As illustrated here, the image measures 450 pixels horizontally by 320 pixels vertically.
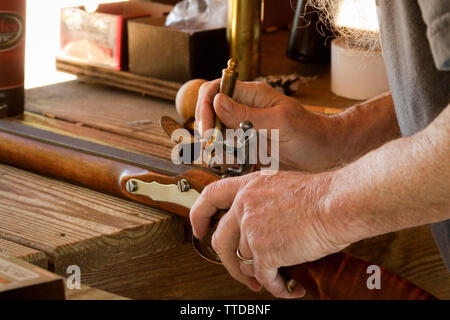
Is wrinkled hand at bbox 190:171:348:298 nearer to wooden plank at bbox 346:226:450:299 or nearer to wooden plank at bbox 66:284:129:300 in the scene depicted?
wooden plank at bbox 66:284:129:300

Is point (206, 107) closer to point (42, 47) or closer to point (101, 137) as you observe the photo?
point (101, 137)

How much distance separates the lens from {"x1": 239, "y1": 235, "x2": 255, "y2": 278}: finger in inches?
38.3

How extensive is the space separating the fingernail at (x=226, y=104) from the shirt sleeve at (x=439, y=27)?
0.44 m

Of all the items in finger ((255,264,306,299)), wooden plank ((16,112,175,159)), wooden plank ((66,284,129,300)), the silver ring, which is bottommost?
finger ((255,264,306,299))

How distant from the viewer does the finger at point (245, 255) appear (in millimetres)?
972

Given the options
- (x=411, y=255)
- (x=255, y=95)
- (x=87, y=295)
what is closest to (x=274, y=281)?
(x=87, y=295)

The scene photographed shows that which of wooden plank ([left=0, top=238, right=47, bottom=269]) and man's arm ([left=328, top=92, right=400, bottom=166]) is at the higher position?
man's arm ([left=328, top=92, right=400, bottom=166])

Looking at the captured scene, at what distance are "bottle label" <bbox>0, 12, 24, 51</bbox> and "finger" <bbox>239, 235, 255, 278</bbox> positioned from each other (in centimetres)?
77

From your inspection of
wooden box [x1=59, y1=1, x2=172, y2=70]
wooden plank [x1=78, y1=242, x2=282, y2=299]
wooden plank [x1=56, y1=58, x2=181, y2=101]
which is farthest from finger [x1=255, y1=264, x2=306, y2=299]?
wooden box [x1=59, y1=1, x2=172, y2=70]

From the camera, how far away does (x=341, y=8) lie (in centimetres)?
131

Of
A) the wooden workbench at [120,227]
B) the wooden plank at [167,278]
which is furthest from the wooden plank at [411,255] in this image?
the wooden plank at [167,278]

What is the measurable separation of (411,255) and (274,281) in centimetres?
64

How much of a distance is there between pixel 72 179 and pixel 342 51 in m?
0.83
